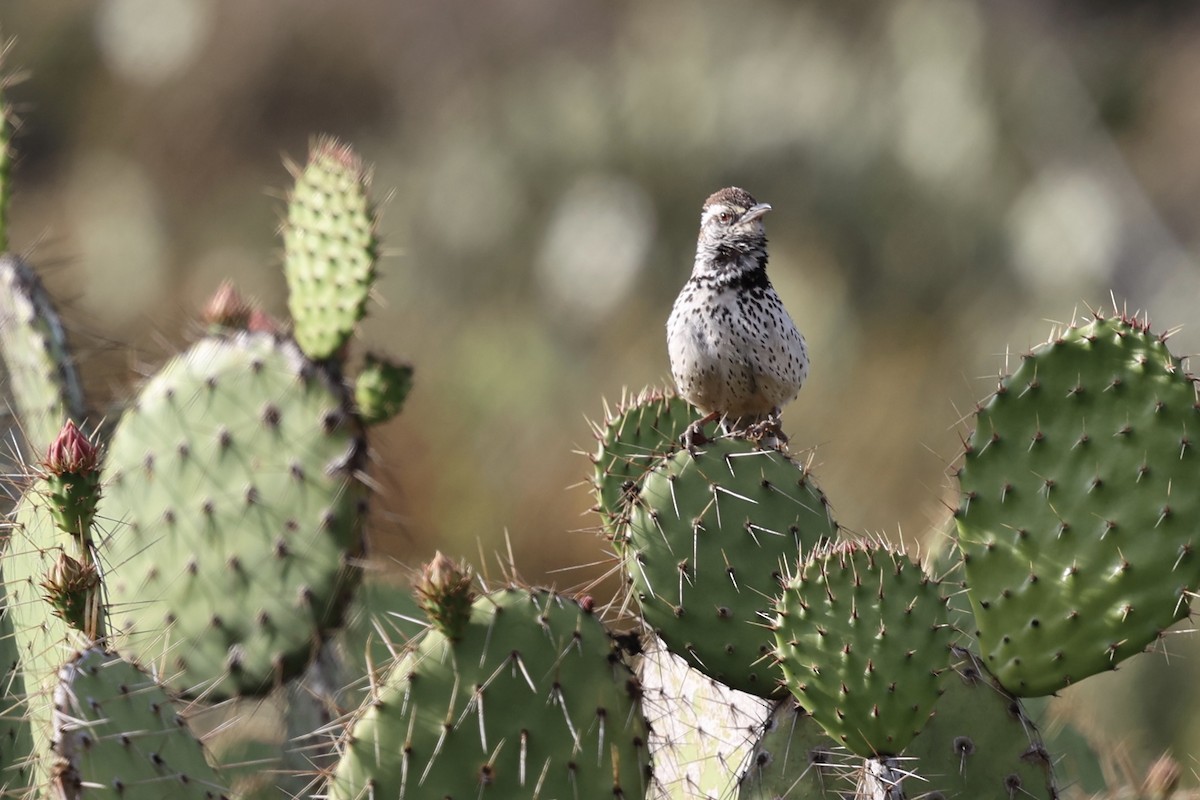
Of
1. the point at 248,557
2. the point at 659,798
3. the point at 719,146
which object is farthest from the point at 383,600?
the point at 719,146

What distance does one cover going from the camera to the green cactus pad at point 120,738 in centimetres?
169

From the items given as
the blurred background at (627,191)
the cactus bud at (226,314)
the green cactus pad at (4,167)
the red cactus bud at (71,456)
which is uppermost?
the blurred background at (627,191)

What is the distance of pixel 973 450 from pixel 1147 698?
5.26m

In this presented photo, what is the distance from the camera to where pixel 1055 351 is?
6.24ft

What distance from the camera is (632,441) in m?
2.16

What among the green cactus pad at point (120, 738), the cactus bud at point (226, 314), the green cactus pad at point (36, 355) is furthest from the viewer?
the cactus bud at point (226, 314)

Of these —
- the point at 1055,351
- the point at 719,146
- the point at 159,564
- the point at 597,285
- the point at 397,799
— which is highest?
the point at 719,146

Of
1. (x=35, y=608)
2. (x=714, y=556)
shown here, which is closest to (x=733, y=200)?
(x=714, y=556)

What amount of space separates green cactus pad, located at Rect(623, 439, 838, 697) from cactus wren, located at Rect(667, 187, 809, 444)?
0.33 m

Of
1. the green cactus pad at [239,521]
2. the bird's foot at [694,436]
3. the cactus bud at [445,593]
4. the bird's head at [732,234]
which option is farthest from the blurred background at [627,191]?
the cactus bud at [445,593]

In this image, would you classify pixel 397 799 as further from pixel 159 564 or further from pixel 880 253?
pixel 880 253

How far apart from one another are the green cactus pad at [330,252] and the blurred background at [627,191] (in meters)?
4.00

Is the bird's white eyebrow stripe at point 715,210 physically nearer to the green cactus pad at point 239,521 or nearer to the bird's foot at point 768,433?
the bird's foot at point 768,433

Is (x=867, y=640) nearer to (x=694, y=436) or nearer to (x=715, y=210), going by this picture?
(x=694, y=436)
